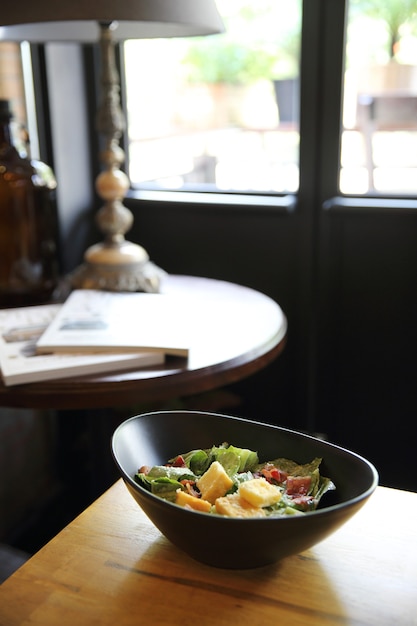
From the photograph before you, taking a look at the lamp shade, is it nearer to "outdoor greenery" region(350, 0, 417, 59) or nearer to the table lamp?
the table lamp

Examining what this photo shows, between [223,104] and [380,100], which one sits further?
[223,104]

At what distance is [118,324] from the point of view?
50.4 inches

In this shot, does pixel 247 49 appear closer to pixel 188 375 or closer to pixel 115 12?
pixel 115 12

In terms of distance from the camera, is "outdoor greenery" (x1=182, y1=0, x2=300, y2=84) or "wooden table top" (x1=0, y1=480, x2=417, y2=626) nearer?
"wooden table top" (x1=0, y1=480, x2=417, y2=626)

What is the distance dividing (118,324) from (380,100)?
863 mm

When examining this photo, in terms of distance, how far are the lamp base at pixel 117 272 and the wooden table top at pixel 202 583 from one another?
813mm

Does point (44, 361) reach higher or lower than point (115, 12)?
lower

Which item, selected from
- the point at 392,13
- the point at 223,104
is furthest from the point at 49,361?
the point at 392,13

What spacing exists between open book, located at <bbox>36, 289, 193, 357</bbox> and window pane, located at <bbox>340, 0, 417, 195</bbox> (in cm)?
60

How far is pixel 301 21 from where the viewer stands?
5.43ft

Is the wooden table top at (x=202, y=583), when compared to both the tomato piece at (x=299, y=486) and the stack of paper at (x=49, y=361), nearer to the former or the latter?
the tomato piece at (x=299, y=486)

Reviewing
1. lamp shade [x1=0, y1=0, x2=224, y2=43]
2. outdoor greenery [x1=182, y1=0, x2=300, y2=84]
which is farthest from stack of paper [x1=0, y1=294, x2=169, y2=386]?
outdoor greenery [x1=182, y1=0, x2=300, y2=84]

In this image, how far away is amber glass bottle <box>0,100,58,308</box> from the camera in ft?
4.78

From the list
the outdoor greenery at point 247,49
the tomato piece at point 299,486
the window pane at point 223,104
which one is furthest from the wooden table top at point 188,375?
the outdoor greenery at point 247,49
